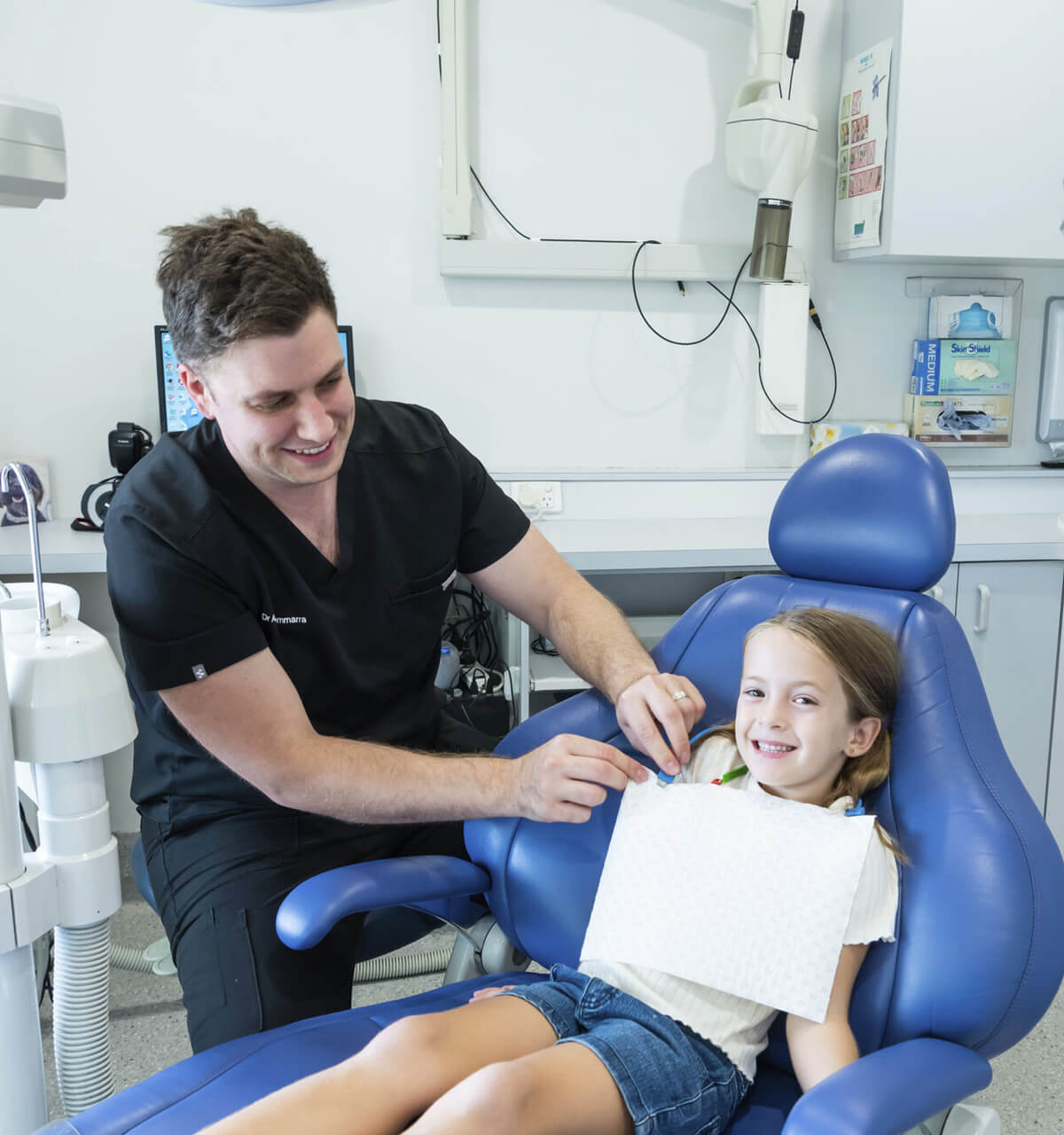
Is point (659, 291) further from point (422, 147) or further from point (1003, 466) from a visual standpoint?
point (1003, 466)

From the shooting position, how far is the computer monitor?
2.43m

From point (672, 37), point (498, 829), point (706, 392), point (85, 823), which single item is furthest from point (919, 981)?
point (672, 37)

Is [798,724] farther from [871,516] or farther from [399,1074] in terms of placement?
[399,1074]

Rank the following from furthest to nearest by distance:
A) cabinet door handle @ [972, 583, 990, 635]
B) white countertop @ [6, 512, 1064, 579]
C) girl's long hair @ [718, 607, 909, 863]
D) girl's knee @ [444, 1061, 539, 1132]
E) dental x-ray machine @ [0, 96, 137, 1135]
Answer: cabinet door handle @ [972, 583, 990, 635] < white countertop @ [6, 512, 1064, 579] < girl's long hair @ [718, 607, 909, 863] < dental x-ray machine @ [0, 96, 137, 1135] < girl's knee @ [444, 1061, 539, 1132]

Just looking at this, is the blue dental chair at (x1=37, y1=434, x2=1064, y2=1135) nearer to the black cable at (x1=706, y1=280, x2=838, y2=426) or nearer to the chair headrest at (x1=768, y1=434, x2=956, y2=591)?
the chair headrest at (x1=768, y1=434, x2=956, y2=591)

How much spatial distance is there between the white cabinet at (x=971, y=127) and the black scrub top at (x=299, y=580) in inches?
57.9

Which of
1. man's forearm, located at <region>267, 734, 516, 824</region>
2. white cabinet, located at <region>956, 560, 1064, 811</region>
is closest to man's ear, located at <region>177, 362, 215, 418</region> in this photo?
man's forearm, located at <region>267, 734, 516, 824</region>

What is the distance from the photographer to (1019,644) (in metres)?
2.37

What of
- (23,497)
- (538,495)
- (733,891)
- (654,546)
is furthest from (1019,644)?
(23,497)

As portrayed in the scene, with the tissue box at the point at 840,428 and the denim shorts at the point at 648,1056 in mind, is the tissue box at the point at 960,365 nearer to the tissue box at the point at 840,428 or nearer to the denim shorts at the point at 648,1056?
the tissue box at the point at 840,428

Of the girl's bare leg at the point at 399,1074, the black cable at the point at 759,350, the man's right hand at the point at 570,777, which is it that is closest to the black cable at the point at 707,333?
the black cable at the point at 759,350

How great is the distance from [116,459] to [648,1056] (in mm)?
1904

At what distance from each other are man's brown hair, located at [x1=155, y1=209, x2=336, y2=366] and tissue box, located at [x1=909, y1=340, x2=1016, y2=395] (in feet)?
6.60

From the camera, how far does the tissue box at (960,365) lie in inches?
108
